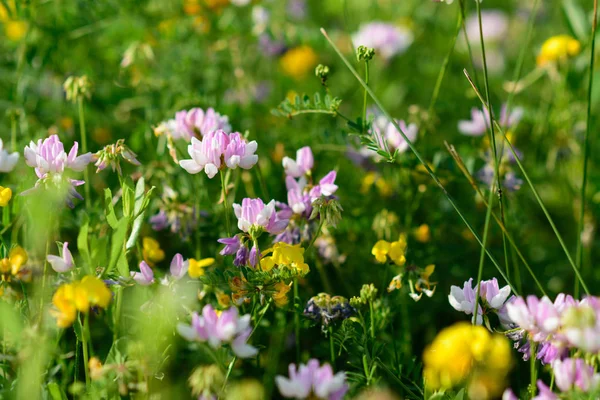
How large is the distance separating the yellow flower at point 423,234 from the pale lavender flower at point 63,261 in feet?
3.22

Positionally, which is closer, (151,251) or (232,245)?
(232,245)

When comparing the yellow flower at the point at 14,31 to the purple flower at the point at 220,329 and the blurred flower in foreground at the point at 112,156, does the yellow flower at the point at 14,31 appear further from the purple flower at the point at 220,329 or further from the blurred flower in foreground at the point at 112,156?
the purple flower at the point at 220,329

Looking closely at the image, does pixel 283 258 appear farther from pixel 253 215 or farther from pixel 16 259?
pixel 16 259

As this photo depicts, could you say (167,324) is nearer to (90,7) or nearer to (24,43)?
(24,43)

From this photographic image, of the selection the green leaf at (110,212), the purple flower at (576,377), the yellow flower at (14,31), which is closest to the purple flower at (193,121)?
the green leaf at (110,212)

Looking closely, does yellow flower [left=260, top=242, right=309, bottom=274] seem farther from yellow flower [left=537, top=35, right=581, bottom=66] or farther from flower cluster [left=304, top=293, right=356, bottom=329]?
yellow flower [left=537, top=35, right=581, bottom=66]

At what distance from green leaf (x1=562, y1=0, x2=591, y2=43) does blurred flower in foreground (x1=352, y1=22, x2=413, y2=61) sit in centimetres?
78

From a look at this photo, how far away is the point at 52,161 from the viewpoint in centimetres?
138

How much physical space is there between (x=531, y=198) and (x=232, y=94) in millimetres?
1184

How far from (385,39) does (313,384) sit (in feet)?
7.54

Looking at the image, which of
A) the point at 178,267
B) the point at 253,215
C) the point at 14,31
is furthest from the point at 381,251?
the point at 14,31

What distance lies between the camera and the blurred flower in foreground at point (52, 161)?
137 centimetres

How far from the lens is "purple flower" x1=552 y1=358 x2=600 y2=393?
41.3 inches

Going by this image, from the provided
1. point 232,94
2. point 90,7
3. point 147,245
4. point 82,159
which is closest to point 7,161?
point 82,159
